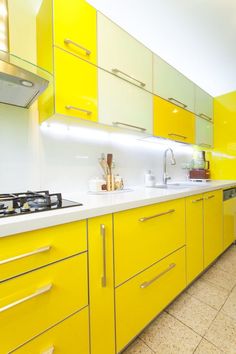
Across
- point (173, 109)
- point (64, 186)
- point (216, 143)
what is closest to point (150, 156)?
point (173, 109)

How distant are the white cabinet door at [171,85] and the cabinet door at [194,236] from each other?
981 millimetres

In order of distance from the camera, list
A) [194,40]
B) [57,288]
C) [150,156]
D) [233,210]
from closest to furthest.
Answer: [57,288] → [194,40] → [150,156] → [233,210]

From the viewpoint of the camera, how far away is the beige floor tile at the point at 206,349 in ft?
3.29

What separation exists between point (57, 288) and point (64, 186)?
726 millimetres

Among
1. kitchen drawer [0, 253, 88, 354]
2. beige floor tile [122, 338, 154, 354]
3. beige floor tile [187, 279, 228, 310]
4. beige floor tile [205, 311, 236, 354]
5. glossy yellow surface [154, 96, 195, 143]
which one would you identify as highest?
glossy yellow surface [154, 96, 195, 143]

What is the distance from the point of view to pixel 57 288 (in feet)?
2.30

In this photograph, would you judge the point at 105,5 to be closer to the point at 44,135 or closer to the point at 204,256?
the point at 44,135

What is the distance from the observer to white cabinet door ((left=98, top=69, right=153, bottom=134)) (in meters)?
1.22

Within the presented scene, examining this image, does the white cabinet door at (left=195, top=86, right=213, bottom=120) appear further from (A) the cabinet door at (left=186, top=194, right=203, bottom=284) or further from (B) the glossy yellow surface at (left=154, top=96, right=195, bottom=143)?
(A) the cabinet door at (left=186, top=194, right=203, bottom=284)

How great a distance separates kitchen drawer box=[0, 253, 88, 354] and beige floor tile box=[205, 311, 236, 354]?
88 cm

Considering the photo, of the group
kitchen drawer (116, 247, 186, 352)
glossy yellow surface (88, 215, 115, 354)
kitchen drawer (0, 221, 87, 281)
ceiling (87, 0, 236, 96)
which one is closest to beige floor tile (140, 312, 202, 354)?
kitchen drawer (116, 247, 186, 352)

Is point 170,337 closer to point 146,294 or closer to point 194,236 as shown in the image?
point 146,294

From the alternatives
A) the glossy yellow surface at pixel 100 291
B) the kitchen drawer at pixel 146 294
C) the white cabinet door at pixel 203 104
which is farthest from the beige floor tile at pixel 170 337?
the white cabinet door at pixel 203 104

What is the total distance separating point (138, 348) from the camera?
1.03 meters
